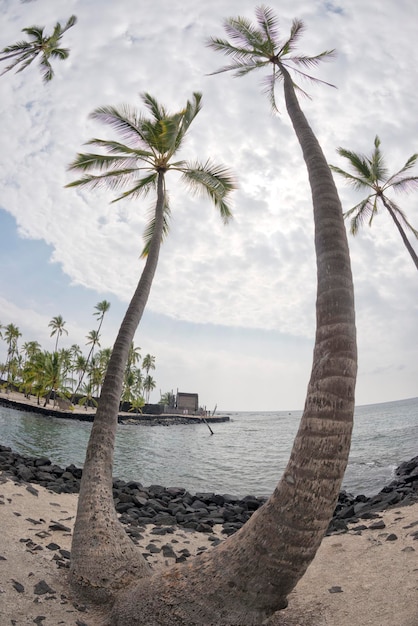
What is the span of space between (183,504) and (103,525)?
6484 mm

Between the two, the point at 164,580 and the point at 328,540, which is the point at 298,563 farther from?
the point at 328,540

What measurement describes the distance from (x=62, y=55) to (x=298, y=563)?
60.9 ft

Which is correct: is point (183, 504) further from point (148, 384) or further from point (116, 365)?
point (148, 384)

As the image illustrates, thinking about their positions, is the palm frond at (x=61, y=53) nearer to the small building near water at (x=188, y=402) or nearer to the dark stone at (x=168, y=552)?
the dark stone at (x=168, y=552)

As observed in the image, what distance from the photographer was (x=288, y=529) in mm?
3256

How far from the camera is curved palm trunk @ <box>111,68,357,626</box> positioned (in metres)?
3.29

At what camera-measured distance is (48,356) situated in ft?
166

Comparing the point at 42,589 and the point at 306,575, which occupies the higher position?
the point at 42,589

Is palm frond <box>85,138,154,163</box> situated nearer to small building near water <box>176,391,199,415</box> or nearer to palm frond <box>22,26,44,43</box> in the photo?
palm frond <box>22,26,44,43</box>

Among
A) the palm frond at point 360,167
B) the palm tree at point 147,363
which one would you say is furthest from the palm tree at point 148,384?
the palm frond at point 360,167

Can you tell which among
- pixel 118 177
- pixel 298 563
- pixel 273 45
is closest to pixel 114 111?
pixel 118 177

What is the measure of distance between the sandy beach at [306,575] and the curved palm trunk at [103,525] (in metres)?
0.29

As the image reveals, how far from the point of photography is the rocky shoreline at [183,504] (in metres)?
8.85

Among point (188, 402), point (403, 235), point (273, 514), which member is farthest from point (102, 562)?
point (188, 402)
